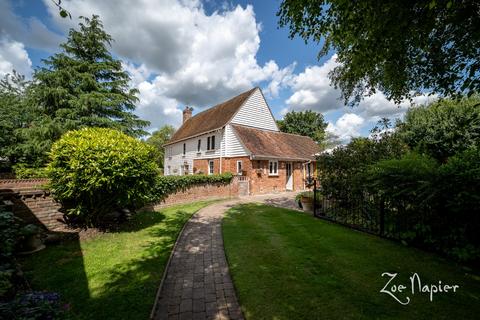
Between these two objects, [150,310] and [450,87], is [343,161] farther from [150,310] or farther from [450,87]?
[150,310]

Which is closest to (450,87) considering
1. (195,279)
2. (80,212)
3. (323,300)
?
(323,300)

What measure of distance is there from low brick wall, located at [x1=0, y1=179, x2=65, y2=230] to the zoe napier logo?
30.1 ft

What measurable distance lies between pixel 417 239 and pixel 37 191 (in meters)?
11.2

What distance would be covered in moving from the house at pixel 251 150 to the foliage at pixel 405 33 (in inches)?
426

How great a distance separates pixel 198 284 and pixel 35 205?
6192 millimetres

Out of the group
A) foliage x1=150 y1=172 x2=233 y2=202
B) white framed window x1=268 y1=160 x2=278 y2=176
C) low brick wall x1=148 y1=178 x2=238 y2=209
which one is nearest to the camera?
foliage x1=150 y1=172 x2=233 y2=202

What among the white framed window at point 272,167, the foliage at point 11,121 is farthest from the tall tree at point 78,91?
the white framed window at point 272,167

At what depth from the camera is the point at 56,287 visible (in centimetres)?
377

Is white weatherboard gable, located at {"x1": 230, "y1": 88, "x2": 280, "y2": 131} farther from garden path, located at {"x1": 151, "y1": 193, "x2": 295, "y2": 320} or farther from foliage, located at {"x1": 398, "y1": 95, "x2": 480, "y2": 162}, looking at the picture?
garden path, located at {"x1": 151, "y1": 193, "x2": 295, "y2": 320}

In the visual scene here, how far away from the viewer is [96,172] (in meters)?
5.95

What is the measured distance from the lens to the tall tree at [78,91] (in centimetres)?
1422

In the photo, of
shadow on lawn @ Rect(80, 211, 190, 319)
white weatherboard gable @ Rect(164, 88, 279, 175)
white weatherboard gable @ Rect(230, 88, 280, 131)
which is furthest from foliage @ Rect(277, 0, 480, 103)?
white weatherboard gable @ Rect(230, 88, 280, 131)

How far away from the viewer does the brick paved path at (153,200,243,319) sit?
3.19 m

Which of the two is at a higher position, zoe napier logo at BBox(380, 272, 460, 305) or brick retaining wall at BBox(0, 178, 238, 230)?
brick retaining wall at BBox(0, 178, 238, 230)
